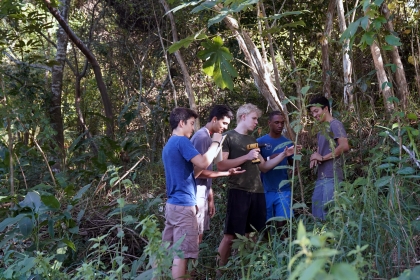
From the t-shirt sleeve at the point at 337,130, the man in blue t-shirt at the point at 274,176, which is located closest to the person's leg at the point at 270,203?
the man in blue t-shirt at the point at 274,176

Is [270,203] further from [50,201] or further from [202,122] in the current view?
[202,122]

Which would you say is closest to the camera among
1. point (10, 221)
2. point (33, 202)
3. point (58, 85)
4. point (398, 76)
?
point (10, 221)

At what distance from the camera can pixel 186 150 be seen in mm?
4648

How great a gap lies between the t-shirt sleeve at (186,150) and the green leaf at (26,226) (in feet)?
5.38

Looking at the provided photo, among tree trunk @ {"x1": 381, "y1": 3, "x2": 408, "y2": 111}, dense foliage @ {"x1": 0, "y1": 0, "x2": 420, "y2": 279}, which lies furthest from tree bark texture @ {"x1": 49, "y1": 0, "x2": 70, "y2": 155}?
tree trunk @ {"x1": 381, "y1": 3, "x2": 408, "y2": 111}

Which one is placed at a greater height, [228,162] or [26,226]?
[228,162]

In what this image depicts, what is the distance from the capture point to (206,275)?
5062mm

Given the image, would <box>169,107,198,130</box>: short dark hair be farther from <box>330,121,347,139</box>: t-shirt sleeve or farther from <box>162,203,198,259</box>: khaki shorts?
<box>330,121,347,139</box>: t-shirt sleeve

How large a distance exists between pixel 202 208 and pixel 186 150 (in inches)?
29.7

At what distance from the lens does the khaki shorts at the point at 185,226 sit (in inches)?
180

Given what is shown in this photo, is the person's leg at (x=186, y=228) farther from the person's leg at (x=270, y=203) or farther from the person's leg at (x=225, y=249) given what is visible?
the person's leg at (x=270, y=203)

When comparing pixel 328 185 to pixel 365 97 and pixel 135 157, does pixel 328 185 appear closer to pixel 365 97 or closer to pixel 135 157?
pixel 365 97

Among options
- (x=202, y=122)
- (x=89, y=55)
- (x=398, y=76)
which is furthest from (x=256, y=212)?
(x=89, y=55)

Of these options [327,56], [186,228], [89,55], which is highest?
[89,55]
